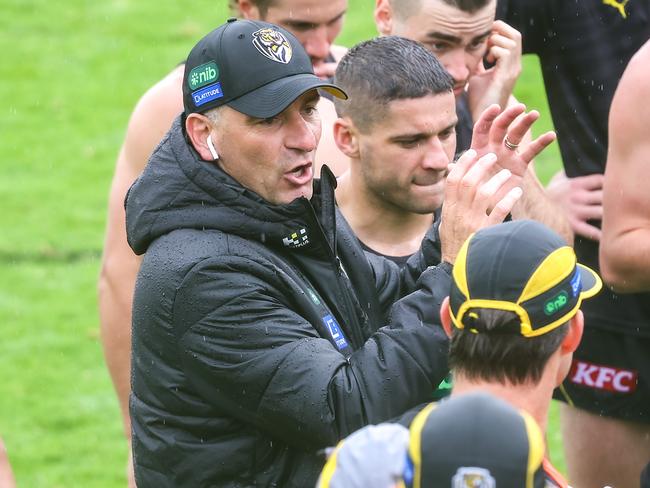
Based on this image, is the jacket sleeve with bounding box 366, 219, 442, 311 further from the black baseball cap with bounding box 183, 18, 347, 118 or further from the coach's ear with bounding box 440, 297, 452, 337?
the coach's ear with bounding box 440, 297, 452, 337

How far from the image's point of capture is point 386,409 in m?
3.55

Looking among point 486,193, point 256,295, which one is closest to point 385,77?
point 486,193

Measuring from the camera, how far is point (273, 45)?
152 inches

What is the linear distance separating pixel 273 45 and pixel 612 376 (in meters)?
2.26

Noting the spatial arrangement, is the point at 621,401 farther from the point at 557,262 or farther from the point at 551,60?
the point at 557,262

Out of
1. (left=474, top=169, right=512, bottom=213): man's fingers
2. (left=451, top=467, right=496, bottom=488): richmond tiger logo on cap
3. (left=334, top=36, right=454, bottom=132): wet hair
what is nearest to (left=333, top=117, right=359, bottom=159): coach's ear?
(left=334, top=36, right=454, bottom=132): wet hair

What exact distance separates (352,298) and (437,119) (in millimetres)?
819

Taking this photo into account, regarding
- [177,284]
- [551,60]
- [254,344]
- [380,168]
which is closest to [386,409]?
[254,344]

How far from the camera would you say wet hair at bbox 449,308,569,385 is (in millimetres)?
3020

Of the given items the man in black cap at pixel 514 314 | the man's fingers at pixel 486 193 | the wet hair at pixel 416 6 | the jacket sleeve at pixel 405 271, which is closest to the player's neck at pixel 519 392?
the man in black cap at pixel 514 314

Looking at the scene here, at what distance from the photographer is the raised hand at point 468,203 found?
3691mm

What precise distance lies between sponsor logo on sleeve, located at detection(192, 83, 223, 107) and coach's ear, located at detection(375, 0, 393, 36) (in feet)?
5.46

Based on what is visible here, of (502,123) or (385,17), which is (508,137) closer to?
(502,123)

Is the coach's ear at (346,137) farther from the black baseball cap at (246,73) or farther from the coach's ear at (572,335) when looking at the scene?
→ the coach's ear at (572,335)
